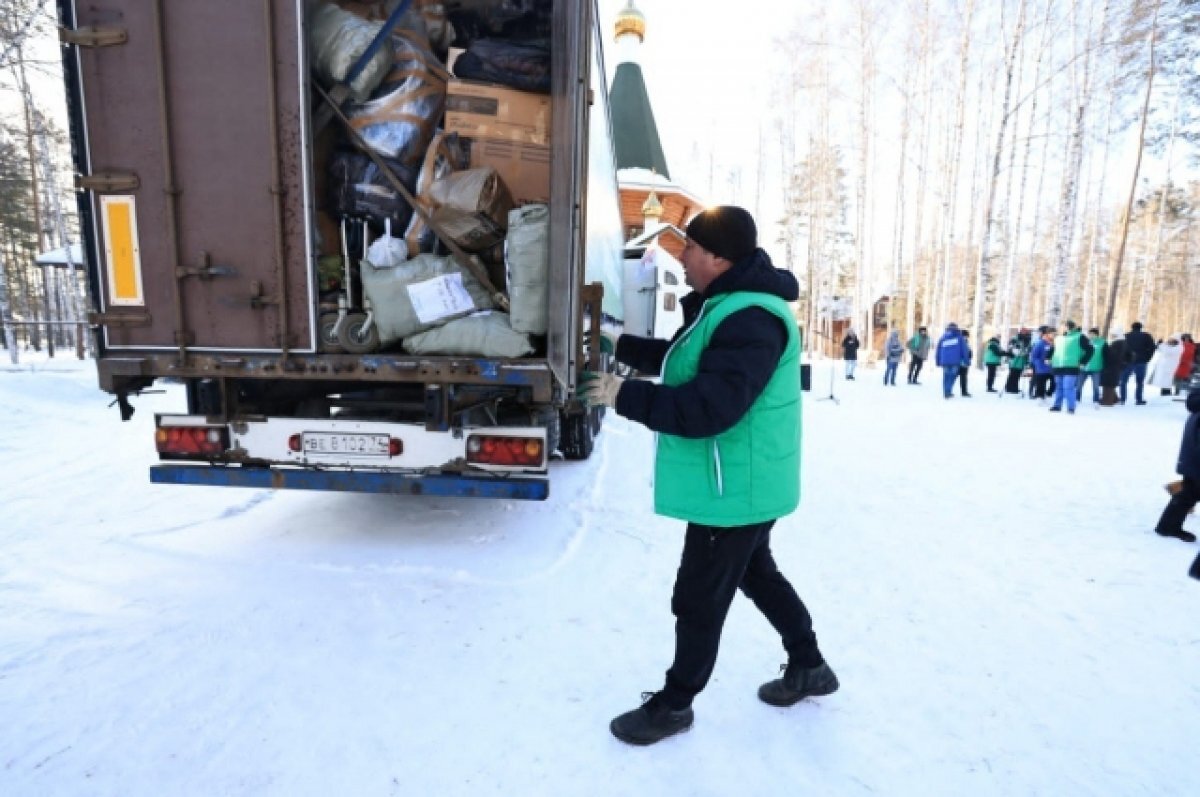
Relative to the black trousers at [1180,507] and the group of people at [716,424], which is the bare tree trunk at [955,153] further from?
the group of people at [716,424]

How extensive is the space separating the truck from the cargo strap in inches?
15.7

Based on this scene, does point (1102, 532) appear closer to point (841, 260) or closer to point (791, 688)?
point (791, 688)

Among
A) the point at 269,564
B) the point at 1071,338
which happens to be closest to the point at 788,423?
the point at 269,564

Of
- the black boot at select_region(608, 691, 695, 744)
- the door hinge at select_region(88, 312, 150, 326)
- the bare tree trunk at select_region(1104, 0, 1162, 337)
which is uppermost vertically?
the bare tree trunk at select_region(1104, 0, 1162, 337)

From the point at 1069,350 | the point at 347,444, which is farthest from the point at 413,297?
the point at 1069,350

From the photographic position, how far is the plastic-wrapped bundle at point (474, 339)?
302 cm

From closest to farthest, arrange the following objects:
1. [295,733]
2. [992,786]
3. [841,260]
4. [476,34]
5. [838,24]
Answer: [992,786]
[295,733]
[476,34]
[838,24]
[841,260]

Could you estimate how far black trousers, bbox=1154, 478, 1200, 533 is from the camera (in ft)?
12.7

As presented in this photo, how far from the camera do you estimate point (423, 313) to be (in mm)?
3057

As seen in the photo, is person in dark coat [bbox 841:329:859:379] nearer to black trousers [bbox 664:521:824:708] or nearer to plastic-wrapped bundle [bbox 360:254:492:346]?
plastic-wrapped bundle [bbox 360:254:492:346]

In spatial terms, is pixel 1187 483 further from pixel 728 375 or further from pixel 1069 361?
pixel 1069 361

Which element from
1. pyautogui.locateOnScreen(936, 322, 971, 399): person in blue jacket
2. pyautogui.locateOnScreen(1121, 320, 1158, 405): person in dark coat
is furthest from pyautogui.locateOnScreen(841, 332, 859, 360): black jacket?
pyautogui.locateOnScreen(1121, 320, 1158, 405): person in dark coat

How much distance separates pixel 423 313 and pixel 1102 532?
15.3 feet

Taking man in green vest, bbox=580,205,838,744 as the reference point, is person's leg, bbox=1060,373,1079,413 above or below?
below
